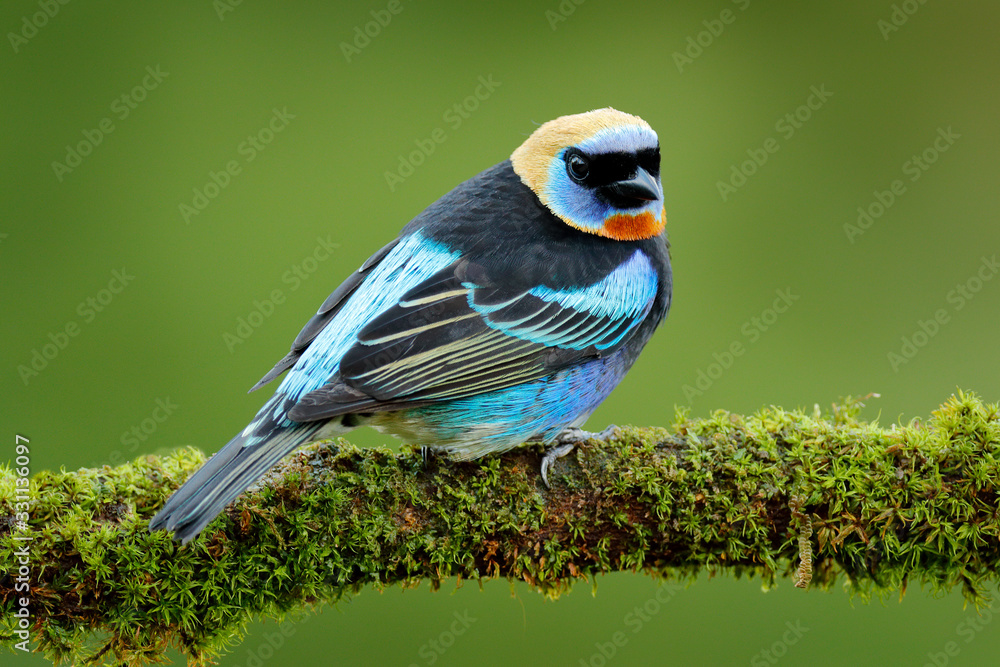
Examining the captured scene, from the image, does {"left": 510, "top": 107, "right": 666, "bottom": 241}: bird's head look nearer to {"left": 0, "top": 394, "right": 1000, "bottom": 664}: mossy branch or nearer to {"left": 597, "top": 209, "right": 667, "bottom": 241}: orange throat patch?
{"left": 597, "top": 209, "right": 667, "bottom": 241}: orange throat patch

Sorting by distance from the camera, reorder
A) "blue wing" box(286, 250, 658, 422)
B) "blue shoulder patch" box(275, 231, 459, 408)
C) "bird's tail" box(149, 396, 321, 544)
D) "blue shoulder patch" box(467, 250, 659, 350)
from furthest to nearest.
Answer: "blue shoulder patch" box(467, 250, 659, 350)
"blue shoulder patch" box(275, 231, 459, 408)
"blue wing" box(286, 250, 658, 422)
"bird's tail" box(149, 396, 321, 544)

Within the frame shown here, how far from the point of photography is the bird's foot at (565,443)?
10.5 feet

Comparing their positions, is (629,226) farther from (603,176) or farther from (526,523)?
(526,523)

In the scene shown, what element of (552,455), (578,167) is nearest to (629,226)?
(578,167)

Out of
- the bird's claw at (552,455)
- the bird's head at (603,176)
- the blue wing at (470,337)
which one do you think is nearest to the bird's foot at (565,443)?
the bird's claw at (552,455)

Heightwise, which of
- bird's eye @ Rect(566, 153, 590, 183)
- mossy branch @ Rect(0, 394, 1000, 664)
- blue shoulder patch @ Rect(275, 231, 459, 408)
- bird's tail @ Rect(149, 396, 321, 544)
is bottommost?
mossy branch @ Rect(0, 394, 1000, 664)

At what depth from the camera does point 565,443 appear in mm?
3344

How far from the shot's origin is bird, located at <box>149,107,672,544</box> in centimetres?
312

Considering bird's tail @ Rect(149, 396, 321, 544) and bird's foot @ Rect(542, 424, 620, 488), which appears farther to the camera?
bird's foot @ Rect(542, 424, 620, 488)

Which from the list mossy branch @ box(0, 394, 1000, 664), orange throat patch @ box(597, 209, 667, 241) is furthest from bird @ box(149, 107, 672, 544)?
mossy branch @ box(0, 394, 1000, 664)

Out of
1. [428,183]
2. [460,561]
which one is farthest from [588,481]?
[428,183]

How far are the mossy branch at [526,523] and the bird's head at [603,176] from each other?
41.8 inches

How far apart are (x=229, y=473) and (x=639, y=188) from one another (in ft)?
6.61

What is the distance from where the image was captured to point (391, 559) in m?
2.93
